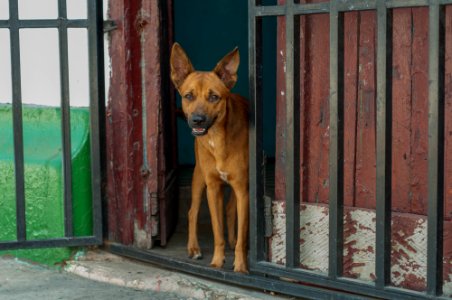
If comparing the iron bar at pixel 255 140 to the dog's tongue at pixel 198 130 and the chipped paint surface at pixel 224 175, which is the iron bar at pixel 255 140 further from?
the chipped paint surface at pixel 224 175

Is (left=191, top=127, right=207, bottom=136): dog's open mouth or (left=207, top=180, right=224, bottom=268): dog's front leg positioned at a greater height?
(left=191, top=127, right=207, bottom=136): dog's open mouth

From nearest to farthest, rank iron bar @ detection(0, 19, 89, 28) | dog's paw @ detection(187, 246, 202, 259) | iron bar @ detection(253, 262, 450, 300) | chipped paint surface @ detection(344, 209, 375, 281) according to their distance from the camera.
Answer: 1. iron bar @ detection(253, 262, 450, 300)
2. chipped paint surface @ detection(344, 209, 375, 281)
3. iron bar @ detection(0, 19, 89, 28)
4. dog's paw @ detection(187, 246, 202, 259)

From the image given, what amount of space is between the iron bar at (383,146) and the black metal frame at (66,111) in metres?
2.10

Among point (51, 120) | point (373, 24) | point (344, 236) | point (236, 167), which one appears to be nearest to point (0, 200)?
point (51, 120)

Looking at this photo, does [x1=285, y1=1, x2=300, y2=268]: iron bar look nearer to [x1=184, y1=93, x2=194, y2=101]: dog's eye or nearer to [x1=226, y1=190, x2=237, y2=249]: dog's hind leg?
[x1=184, y1=93, x2=194, y2=101]: dog's eye

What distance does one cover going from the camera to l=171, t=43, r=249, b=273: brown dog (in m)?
5.62

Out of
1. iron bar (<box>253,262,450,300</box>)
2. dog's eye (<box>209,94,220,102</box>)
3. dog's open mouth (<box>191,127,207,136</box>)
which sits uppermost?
dog's eye (<box>209,94,220,102</box>)

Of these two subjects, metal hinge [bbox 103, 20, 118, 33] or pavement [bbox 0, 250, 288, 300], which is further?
metal hinge [bbox 103, 20, 118, 33]

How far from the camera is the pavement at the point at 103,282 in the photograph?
5555mm

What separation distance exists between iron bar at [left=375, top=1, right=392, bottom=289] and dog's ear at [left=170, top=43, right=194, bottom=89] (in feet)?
5.02

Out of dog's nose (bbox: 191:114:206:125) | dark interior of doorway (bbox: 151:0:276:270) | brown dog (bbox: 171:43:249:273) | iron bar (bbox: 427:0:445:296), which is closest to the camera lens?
iron bar (bbox: 427:0:445:296)

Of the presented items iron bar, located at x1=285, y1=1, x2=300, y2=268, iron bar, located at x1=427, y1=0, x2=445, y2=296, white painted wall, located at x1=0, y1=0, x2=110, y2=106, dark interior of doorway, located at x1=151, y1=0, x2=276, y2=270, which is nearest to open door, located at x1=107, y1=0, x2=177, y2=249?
white painted wall, located at x1=0, y1=0, x2=110, y2=106

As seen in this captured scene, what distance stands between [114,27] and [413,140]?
7.26ft

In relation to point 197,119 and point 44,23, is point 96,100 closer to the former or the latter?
point 44,23
